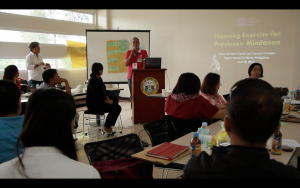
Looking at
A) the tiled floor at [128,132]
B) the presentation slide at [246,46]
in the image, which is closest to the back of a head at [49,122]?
the tiled floor at [128,132]

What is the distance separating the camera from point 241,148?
0.89 meters

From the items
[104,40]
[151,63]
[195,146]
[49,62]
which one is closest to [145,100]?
[151,63]

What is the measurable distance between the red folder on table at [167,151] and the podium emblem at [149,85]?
139 inches

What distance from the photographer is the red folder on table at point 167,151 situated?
5.18 ft

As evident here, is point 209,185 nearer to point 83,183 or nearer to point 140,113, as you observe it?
point 83,183

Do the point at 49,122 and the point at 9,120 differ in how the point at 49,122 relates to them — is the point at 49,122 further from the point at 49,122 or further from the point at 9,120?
the point at 9,120

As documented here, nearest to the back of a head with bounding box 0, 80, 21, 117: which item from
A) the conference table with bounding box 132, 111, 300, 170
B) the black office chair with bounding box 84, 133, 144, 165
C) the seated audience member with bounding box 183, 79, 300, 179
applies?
the black office chair with bounding box 84, 133, 144, 165

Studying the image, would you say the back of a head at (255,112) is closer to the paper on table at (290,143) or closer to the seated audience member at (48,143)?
the seated audience member at (48,143)

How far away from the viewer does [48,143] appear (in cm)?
97

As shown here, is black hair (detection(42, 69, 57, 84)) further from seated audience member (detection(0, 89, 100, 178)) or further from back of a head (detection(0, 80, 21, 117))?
seated audience member (detection(0, 89, 100, 178))

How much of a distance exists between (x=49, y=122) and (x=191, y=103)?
1.80 m

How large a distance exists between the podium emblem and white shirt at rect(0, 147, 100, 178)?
433 centimetres

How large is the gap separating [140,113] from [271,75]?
128 inches

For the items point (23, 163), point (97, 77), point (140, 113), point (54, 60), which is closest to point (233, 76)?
point (140, 113)
